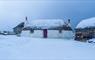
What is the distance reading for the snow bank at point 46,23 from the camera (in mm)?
42938

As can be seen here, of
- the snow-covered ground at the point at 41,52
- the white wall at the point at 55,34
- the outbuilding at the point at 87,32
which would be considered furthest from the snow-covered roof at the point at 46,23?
the snow-covered ground at the point at 41,52

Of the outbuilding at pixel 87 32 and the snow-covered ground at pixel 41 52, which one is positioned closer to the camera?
the snow-covered ground at pixel 41 52

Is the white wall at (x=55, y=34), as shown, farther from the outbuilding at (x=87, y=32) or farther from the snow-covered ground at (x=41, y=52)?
the snow-covered ground at (x=41, y=52)

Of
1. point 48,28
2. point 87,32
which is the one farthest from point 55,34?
point 87,32

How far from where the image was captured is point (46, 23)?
44.0 m

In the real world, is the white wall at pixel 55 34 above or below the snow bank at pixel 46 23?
below

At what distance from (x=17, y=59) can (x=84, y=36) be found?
2790cm

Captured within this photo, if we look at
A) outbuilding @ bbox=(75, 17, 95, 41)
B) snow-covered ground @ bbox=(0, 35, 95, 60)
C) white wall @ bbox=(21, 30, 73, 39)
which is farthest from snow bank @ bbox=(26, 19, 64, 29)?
snow-covered ground @ bbox=(0, 35, 95, 60)

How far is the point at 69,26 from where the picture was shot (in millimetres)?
42188

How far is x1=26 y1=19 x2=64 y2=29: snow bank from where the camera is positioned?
141ft

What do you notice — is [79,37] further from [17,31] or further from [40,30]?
[17,31]

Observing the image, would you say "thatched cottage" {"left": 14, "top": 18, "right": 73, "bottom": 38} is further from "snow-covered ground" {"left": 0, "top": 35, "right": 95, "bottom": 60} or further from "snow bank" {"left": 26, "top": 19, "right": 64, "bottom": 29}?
"snow-covered ground" {"left": 0, "top": 35, "right": 95, "bottom": 60}

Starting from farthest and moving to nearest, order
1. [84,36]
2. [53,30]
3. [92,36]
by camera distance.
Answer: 1. [53,30]
2. [84,36]
3. [92,36]

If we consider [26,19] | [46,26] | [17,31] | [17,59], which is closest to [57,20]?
[46,26]
